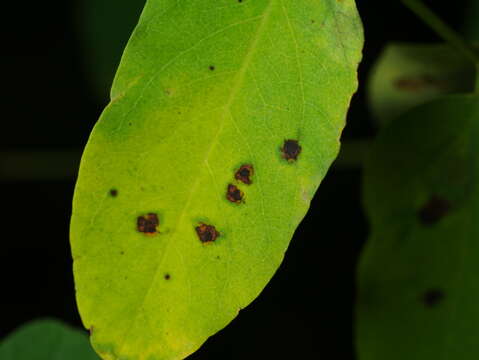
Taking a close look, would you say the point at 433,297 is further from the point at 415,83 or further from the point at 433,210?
the point at 415,83

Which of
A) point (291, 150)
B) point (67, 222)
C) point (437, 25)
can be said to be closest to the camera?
point (291, 150)

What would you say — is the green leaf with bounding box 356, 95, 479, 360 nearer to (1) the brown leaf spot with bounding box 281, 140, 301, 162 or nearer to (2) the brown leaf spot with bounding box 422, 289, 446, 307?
(2) the brown leaf spot with bounding box 422, 289, 446, 307

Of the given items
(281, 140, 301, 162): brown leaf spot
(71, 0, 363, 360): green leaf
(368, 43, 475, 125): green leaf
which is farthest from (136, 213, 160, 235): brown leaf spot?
(368, 43, 475, 125): green leaf

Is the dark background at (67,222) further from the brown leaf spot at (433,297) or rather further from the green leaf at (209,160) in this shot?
the green leaf at (209,160)

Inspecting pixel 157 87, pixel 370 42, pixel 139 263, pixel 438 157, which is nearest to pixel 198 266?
pixel 139 263

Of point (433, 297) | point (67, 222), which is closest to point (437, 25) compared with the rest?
point (433, 297)

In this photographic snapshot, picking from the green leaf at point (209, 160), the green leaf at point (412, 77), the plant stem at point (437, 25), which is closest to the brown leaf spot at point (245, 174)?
the green leaf at point (209, 160)

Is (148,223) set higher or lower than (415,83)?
higher
